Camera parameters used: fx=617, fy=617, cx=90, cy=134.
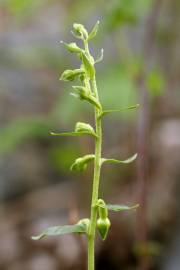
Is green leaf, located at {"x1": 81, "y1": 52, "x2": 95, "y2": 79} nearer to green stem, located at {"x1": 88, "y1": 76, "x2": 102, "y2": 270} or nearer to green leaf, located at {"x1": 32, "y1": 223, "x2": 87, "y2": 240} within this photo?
green stem, located at {"x1": 88, "y1": 76, "x2": 102, "y2": 270}

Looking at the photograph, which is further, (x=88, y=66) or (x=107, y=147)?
(x=107, y=147)

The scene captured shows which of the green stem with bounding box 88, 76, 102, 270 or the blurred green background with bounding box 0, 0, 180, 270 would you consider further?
the blurred green background with bounding box 0, 0, 180, 270

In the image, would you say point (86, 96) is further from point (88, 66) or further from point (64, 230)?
point (64, 230)

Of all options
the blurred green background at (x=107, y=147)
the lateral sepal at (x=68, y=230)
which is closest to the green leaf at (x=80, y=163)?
the lateral sepal at (x=68, y=230)

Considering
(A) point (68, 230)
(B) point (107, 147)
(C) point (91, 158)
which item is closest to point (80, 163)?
(C) point (91, 158)

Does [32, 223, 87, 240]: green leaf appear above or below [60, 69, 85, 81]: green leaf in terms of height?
below

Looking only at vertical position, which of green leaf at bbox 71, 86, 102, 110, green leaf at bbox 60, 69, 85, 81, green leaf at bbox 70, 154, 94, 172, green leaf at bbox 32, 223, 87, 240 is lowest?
green leaf at bbox 32, 223, 87, 240

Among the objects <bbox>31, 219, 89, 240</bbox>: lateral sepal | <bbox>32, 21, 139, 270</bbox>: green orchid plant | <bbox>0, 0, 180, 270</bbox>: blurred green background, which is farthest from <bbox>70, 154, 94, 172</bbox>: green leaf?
<bbox>0, 0, 180, 270</bbox>: blurred green background

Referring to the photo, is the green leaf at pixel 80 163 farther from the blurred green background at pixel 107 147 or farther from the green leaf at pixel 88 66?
the blurred green background at pixel 107 147

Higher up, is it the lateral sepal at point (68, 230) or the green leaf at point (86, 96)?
the green leaf at point (86, 96)

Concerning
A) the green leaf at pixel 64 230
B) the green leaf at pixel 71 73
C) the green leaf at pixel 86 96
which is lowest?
the green leaf at pixel 64 230
